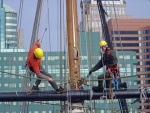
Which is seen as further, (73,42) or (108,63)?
(73,42)

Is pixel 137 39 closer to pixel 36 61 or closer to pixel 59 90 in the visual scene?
pixel 59 90

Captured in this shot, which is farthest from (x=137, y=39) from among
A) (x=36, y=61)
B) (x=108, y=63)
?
(x=36, y=61)

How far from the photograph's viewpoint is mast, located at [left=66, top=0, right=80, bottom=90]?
12.2m

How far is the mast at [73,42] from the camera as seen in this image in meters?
12.2

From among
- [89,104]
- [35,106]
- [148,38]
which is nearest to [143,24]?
[148,38]

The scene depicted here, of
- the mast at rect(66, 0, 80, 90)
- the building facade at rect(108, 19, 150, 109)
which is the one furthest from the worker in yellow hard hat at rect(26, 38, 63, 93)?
the building facade at rect(108, 19, 150, 109)

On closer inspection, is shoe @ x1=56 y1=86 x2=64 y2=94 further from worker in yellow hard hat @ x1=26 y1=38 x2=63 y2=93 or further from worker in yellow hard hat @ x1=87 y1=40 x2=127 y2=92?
worker in yellow hard hat @ x1=87 y1=40 x2=127 y2=92

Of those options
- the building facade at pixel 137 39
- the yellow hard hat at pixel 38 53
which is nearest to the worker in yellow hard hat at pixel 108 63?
the yellow hard hat at pixel 38 53

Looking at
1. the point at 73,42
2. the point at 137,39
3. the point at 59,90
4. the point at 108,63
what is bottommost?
the point at 59,90

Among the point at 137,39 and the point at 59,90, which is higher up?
the point at 137,39

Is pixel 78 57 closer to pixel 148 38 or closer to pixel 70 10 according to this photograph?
pixel 70 10

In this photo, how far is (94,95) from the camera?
12.2m

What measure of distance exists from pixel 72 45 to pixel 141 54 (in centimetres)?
11633

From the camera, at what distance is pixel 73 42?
41.1 ft
